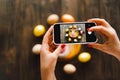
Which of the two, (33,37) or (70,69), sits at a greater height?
(33,37)

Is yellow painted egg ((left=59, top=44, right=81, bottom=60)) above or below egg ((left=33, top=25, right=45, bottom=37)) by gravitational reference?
below

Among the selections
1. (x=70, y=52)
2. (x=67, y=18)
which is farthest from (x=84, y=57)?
(x=67, y=18)

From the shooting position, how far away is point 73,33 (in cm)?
73

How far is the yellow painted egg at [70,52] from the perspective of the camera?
101cm

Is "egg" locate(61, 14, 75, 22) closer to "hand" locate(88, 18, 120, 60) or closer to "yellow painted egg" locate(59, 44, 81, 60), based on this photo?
"yellow painted egg" locate(59, 44, 81, 60)

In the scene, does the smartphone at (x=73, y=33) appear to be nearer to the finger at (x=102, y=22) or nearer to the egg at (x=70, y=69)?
the finger at (x=102, y=22)

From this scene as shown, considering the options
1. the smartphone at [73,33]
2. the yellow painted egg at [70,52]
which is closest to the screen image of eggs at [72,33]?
the smartphone at [73,33]

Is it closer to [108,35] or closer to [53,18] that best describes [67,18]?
[53,18]

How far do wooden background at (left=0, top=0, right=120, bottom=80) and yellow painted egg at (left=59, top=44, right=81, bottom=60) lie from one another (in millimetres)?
29

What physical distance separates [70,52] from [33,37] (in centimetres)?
17

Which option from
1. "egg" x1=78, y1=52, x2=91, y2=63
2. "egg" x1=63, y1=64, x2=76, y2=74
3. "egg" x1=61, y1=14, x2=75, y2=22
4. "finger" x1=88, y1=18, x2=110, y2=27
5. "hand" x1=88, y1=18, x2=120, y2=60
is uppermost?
"egg" x1=61, y1=14, x2=75, y2=22

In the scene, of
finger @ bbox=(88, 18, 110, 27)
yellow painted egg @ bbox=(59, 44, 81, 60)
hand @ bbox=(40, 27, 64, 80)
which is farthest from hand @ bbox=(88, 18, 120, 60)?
yellow painted egg @ bbox=(59, 44, 81, 60)

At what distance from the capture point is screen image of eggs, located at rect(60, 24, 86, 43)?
72 centimetres

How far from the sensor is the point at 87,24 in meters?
0.72
